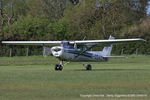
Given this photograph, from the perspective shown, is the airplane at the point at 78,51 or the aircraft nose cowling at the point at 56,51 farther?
the airplane at the point at 78,51

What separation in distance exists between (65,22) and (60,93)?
54.6m

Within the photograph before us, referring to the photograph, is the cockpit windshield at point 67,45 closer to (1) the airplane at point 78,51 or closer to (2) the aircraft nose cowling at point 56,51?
(1) the airplane at point 78,51

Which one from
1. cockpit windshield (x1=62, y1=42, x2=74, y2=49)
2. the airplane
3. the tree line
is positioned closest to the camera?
the airplane

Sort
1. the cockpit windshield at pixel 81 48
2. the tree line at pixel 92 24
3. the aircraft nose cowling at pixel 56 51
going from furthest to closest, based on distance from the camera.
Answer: the tree line at pixel 92 24, the cockpit windshield at pixel 81 48, the aircraft nose cowling at pixel 56 51

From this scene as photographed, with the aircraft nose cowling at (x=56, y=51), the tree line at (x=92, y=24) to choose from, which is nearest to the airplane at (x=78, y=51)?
the aircraft nose cowling at (x=56, y=51)

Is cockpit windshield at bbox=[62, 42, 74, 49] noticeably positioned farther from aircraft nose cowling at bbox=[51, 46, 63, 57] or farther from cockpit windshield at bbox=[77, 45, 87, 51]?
aircraft nose cowling at bbox=[51, 46, 63, 57]

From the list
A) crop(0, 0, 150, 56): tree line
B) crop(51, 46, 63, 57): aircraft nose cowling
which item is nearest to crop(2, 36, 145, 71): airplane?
crop(51, 46, 63, 57): aircraft nose cowling

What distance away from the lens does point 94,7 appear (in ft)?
222

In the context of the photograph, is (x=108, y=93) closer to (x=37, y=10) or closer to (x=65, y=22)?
(x=65, y=22)

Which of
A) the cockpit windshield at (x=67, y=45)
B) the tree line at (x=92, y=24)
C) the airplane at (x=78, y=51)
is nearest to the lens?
the airplane at (x=78, y=51)

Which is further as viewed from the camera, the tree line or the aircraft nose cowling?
the tree line

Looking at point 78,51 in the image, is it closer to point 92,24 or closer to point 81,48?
point 81,48

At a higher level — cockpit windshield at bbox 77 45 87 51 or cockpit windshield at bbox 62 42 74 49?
cockpit windshield at bbox 62 42 74 49

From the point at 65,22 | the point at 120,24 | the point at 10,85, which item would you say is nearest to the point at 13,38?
the point at 65,22
